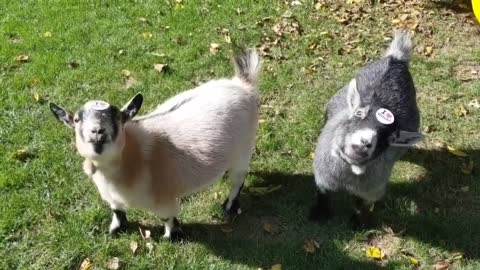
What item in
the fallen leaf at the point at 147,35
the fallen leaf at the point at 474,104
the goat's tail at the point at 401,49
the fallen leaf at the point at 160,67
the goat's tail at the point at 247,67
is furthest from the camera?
the fallen leaf at the point at 147,35

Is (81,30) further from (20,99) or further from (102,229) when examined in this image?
(102,229)

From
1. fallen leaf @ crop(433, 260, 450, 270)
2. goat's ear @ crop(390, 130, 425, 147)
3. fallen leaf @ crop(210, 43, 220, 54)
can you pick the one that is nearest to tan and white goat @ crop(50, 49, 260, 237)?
goat's ear @ crop(390, 130, 425, 147)

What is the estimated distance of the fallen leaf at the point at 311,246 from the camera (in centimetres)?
451

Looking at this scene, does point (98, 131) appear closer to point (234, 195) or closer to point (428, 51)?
point (234, 195)

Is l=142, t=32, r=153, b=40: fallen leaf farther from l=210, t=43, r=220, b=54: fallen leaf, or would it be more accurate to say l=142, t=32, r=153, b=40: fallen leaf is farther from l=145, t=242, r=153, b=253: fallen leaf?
l=145, t=242, r=153, b=253: fallen leaf

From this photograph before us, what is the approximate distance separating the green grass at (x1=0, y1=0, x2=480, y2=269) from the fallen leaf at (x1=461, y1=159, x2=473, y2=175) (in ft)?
0.20

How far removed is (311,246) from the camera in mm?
4539

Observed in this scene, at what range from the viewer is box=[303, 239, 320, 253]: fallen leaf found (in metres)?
4.51

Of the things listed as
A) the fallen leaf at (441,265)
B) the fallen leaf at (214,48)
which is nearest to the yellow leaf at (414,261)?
the fallen leaf at (441,265)

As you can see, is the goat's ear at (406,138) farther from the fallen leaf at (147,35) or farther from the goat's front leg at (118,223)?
the fallen leaf at (147,35)

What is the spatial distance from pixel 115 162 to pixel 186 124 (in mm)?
703

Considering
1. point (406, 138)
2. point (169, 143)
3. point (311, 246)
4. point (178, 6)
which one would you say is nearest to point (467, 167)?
point (406, 138)

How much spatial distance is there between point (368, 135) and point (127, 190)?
165 cm

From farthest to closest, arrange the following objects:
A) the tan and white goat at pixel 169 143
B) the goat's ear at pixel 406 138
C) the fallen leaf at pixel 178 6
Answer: the fallen leaf at pixel 178 6, the goat's ear at pixel 406 138, the tan and white goat at pixel 169 143
